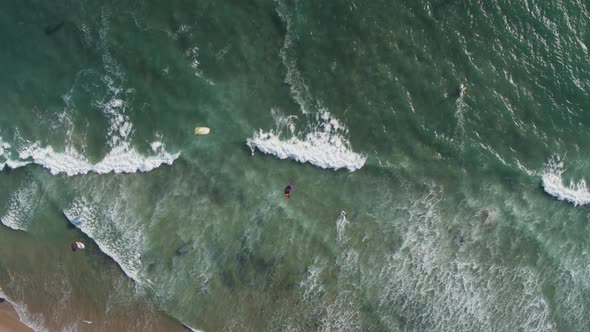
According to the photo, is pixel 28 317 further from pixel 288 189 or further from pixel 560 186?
pixel 560 186

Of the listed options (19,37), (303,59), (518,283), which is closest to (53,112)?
(19,37)

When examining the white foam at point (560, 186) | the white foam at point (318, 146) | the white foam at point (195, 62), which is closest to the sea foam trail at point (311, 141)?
the white foam at point (318, 146)

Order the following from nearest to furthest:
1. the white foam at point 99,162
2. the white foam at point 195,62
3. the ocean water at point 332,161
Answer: the ocean water at point 332,161 → the white foam at point 195,62 → the white foam at point 99,162

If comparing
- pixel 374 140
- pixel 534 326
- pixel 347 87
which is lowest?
pixel 534 326

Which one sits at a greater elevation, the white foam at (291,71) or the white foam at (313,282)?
the white foam at (291,71)

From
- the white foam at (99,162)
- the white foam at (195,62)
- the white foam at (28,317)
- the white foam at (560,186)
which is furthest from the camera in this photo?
the white foam at (28,317)

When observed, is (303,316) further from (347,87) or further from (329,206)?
(347,87)

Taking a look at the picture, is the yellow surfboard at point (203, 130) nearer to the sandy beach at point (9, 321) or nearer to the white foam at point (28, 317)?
the white foam at point (28, 317)
